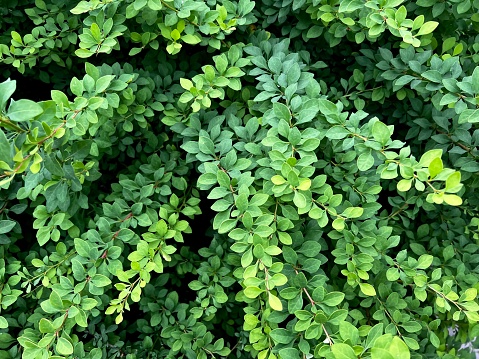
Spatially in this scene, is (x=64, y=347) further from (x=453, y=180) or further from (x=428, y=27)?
(x=428, y=27)

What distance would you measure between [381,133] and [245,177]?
36cm

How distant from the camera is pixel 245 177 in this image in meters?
1.26

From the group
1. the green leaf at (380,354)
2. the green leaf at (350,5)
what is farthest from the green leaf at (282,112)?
the green leaf at (380,354)

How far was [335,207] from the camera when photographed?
1.36 metres

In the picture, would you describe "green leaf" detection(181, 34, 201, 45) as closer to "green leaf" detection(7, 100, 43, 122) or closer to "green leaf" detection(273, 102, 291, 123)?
"green leaf" detection(273, 102, 291, 123)

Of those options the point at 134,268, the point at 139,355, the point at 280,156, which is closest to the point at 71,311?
the point at 134,268

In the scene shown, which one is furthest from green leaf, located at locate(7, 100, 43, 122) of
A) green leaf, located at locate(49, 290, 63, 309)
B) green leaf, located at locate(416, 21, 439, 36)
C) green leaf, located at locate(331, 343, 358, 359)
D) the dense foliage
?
green leaf, located at locate(416, 21, 439, 36)

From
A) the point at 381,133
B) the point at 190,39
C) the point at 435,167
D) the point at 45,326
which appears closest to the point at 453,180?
the point at 435,167

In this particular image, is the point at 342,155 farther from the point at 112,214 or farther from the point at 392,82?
the point at 112,214

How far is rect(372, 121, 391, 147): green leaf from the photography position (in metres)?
1.18

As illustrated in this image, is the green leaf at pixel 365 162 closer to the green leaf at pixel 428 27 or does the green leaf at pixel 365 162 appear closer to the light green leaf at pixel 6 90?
the green leaf at pixel 428 27

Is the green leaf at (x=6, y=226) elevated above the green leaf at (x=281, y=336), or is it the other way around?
the green leaf at (x=6, y=226)

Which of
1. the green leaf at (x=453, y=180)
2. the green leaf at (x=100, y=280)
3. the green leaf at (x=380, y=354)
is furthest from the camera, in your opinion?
the green leaf at (x=100, y=280)

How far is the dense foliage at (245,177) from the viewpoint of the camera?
3.93 ft
